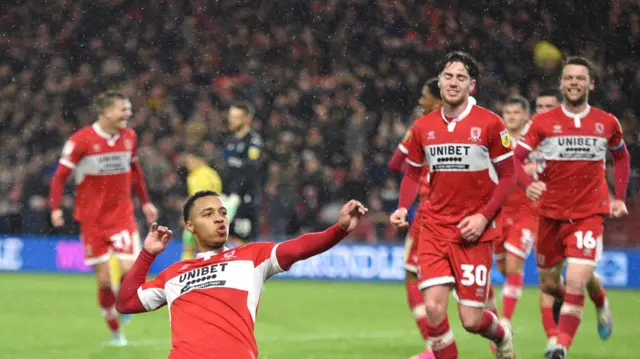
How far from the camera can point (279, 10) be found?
2211 cm

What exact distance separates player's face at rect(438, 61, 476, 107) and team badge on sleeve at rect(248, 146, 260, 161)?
580cm

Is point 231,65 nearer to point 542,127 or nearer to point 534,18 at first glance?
point 534,18

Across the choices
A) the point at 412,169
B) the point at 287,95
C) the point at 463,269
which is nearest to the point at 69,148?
the point at 412,169

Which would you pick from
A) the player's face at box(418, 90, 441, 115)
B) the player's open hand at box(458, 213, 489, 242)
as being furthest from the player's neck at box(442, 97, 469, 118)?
the player's face at box(418, 90, 441, 115)

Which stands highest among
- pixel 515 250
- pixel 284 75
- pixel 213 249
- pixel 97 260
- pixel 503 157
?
pixel 284 75

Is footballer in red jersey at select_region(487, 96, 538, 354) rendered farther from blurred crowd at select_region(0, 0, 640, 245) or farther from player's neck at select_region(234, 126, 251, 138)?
blurred crowd at select_region(0, 0, 640, 245)

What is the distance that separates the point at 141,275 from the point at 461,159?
2.34m

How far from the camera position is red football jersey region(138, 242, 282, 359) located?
4984mm

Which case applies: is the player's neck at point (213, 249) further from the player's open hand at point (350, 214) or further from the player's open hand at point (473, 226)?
the player's open hand at point (473, 226)

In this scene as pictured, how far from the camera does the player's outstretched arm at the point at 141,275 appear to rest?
17.0ft

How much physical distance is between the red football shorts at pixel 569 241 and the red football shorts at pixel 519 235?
97cm

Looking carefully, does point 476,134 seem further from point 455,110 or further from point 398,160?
point 398,160

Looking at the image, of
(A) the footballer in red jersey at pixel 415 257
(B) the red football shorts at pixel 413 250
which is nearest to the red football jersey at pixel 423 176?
(A) the footballer in red jersey at pixel 415 257

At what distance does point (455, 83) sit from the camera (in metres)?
6.71
